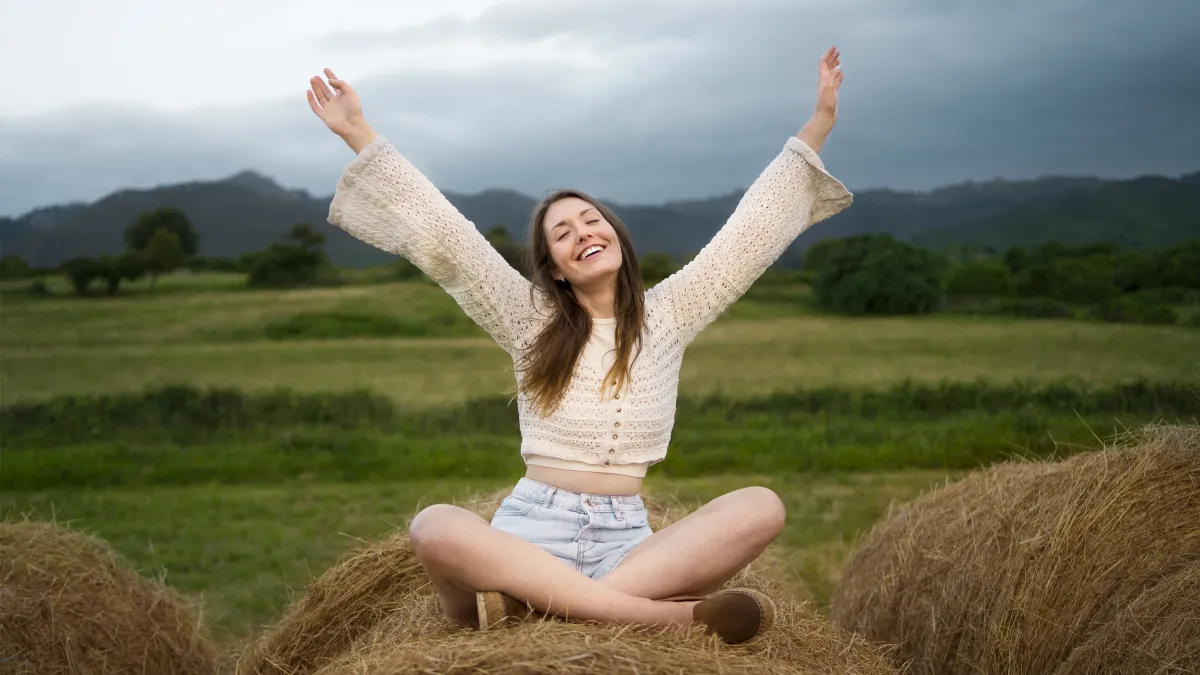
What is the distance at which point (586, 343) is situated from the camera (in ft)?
10.3

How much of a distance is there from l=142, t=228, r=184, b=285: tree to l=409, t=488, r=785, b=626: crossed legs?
1239cm

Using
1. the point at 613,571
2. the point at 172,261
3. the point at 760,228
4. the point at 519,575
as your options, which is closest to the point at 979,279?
the point at 172,261

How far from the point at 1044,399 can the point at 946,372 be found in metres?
1.17

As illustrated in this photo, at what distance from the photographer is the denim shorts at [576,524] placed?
285 centimetres

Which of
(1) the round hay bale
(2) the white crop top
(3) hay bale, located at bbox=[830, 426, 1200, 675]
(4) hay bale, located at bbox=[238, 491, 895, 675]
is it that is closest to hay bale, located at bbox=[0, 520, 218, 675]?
(4) hay bale, located at bbox=[238, 491, 895, 675]

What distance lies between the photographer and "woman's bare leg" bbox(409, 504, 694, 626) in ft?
8.19

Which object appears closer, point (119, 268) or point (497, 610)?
point (497, 610)

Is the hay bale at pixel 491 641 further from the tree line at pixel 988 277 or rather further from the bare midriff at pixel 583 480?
the tree line at pixel 988 277

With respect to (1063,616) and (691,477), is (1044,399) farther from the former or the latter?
(1063,616)

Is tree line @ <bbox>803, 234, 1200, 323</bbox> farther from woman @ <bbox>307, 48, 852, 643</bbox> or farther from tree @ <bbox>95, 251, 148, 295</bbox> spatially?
woman @ <bbox>307, 48, 852, 643</bbox>

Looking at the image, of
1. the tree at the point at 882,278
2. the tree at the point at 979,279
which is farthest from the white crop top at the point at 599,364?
the tree at the point at 979,279

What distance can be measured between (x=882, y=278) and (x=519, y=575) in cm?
1134

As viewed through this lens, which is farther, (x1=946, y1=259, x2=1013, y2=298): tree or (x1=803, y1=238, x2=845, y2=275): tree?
(x1=803, y1=238, x2=845, y2=275): tree

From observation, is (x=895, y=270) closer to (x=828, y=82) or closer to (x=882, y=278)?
(x=882, y=278)
